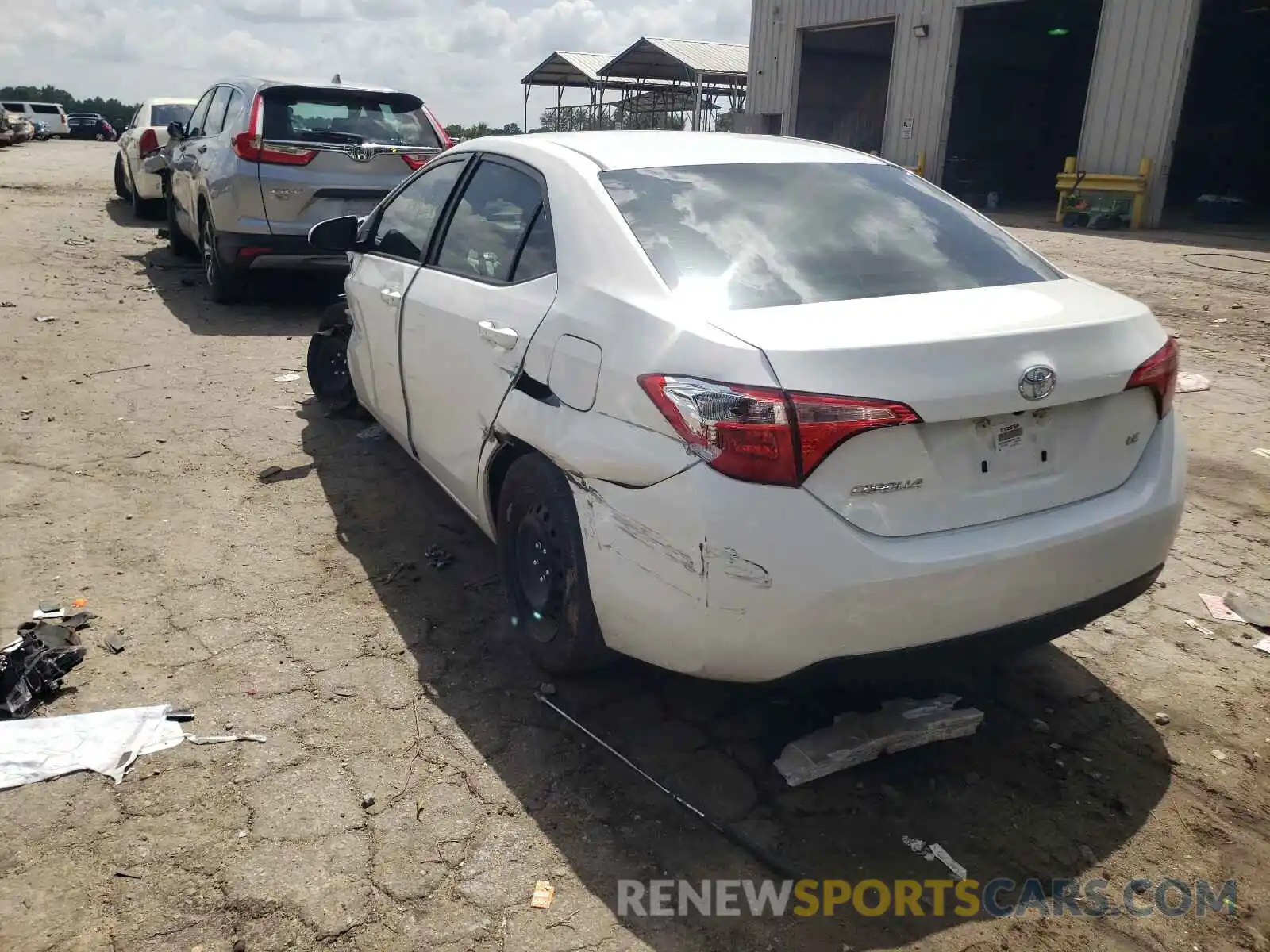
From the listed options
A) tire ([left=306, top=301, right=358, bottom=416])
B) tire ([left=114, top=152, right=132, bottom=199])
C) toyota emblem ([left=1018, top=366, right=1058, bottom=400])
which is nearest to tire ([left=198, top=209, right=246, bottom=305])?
tire ([left=306, top=301, right=358, bottom=416])

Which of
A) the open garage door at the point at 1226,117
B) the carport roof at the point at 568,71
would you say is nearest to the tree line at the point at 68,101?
the carport roof at the point at 568,71

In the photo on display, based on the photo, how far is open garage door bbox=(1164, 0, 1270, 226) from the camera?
73.0 ft

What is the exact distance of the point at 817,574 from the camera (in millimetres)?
2318

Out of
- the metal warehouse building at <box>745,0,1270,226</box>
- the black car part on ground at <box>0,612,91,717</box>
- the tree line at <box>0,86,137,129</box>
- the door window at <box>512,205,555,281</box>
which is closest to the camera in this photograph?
the black car part on ground at <box>0,612,91,717</box>

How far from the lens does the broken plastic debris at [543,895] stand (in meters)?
2.34

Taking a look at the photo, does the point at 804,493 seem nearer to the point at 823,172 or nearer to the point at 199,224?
the point at 823,172

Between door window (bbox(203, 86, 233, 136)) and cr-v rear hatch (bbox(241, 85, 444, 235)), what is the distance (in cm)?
100

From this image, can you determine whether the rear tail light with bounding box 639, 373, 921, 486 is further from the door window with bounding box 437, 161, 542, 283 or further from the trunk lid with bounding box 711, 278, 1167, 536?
the door window with bounding box 437, 161, 542, 283

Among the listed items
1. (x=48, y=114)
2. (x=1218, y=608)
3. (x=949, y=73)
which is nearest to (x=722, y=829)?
(x=1218, y=608)

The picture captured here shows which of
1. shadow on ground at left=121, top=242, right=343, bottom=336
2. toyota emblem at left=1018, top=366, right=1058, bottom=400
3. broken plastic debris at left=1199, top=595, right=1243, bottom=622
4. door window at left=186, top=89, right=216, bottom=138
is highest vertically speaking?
door window at left=186, top=89, right=216, bottom=138

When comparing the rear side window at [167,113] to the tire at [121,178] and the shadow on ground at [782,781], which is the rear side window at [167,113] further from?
the shadow on ground at [782,781]

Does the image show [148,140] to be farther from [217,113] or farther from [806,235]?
[806,235]

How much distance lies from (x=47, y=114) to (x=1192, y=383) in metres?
51.5

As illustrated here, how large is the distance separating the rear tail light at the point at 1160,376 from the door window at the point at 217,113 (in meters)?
8.33
